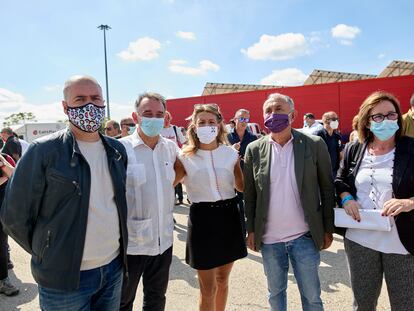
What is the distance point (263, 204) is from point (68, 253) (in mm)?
1372

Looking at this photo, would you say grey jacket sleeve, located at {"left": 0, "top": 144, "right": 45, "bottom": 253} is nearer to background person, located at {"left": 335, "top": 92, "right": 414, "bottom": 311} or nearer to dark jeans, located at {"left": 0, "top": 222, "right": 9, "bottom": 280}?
background person, located at {"left": 335, "top": 92, "right": 414, "bottom": 311}

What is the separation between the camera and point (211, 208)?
8.43ft

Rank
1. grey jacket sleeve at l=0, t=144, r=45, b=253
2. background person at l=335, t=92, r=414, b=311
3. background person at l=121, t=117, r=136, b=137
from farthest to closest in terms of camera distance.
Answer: background person at l=121, t=117, r=136, b=137 < background person at l=335, t=92, r=414, b=311 < grey jacket sleeve at l=0, t=144, r=45, b=253

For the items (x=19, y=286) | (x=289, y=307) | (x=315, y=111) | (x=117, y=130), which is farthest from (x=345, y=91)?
(x=19, y=286)

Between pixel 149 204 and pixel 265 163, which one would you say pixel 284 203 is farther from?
pixel 149 204

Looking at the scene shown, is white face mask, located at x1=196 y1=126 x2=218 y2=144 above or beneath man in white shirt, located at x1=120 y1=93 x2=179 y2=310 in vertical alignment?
above

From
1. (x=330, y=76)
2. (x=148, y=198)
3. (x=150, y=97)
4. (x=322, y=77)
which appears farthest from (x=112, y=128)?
(x=330, y=76)

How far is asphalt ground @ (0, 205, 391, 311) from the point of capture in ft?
10.8

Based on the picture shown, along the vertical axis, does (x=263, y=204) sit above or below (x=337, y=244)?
above

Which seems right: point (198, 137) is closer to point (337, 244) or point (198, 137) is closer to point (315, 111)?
point (337, 244)

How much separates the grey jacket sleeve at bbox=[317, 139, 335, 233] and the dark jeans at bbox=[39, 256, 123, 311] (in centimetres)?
150

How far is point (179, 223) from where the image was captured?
651 centimetres

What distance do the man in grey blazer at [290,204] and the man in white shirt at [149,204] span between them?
0.71 m

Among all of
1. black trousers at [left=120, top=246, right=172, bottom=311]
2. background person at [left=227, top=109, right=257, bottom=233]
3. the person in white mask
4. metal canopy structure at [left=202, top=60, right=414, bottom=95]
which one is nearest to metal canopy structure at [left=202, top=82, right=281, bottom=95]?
metal canopy structure at [left=202, top=60, right=414, bottom=95]
